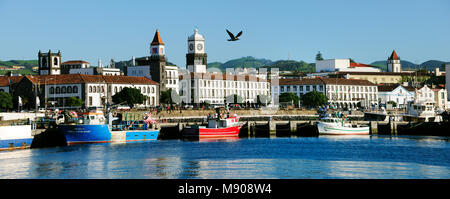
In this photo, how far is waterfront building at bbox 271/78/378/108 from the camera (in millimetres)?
157875

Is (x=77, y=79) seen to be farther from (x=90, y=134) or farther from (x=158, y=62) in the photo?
(x=90, y=134)

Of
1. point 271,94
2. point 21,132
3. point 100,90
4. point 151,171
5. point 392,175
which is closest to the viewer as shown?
point 392,175

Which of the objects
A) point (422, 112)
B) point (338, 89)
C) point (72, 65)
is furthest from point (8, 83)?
point (422, 112)

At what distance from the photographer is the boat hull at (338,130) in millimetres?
78562

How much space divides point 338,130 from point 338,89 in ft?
275

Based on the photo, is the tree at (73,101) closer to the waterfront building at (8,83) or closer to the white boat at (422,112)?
the waterfront building at (8,83)

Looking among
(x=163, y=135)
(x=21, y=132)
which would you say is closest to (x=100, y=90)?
(x=163, y=135)

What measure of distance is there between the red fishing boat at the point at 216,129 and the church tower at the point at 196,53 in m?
77.8

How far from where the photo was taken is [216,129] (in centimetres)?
7656

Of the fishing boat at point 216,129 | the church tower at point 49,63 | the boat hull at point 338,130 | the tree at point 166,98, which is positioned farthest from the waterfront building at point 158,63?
the boat hull at point 338,130

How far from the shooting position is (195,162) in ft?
145

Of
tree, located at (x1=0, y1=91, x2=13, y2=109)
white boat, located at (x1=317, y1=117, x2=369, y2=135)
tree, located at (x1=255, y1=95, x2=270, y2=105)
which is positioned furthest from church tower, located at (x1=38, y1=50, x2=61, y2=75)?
white boat, located at (x1=317, y1=117, x2=369, y2=135)
